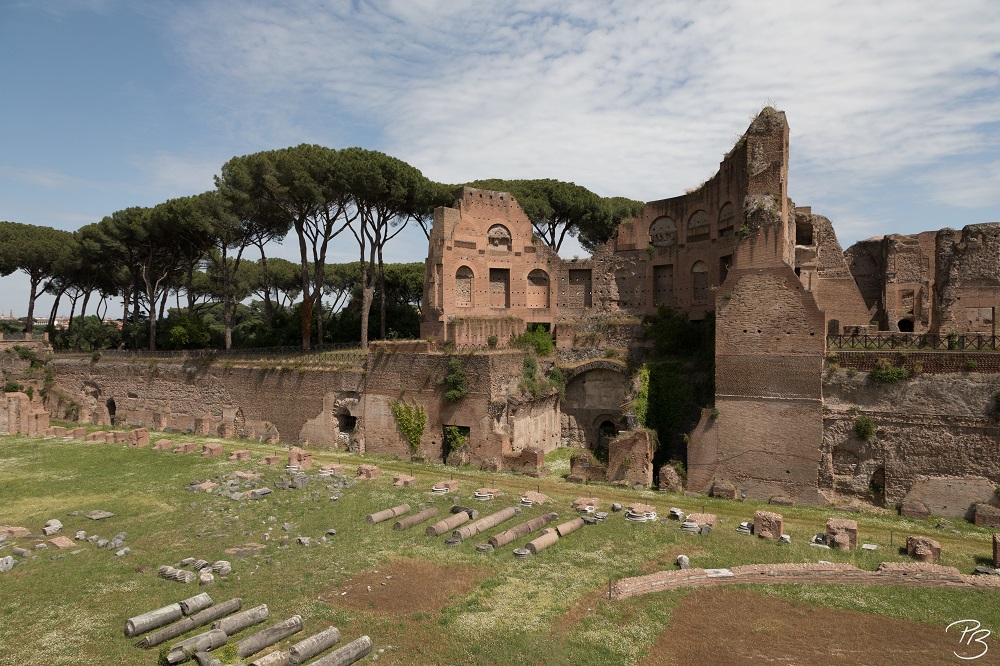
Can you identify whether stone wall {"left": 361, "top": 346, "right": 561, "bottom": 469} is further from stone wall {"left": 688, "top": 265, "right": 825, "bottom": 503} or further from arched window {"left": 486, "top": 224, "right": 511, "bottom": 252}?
arched window {"left": 486, "top": 224, "right": 511, "bottom": 252}

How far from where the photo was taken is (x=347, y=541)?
12.0 meters

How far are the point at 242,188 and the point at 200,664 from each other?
21213 millimetres

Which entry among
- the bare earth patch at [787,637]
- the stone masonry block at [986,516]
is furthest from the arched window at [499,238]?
the bare earth patch at [787,637]

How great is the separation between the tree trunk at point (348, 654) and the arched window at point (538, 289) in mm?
19020

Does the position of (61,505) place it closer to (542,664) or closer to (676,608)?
(542,664)

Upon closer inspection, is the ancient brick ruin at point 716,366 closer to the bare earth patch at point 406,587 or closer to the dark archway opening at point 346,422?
the dark archway opening at point 346,422

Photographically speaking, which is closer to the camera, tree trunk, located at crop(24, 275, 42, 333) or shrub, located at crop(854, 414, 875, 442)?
shrub, located at crop(854, 414, 875, 442)

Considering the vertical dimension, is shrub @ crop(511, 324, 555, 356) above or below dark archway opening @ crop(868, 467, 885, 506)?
above

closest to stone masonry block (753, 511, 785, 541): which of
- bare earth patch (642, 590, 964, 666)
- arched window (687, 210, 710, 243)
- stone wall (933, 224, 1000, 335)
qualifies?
bare earth patch (642, 590, 964, 666)

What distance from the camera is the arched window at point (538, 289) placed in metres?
26.1

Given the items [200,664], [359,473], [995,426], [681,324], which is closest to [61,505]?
[359,473]

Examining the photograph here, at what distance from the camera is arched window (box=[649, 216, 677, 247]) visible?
2447cm

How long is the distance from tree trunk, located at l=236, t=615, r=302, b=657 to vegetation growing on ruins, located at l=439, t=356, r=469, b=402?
11219mm

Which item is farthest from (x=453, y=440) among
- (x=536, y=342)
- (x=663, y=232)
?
(x=663, y=232)
